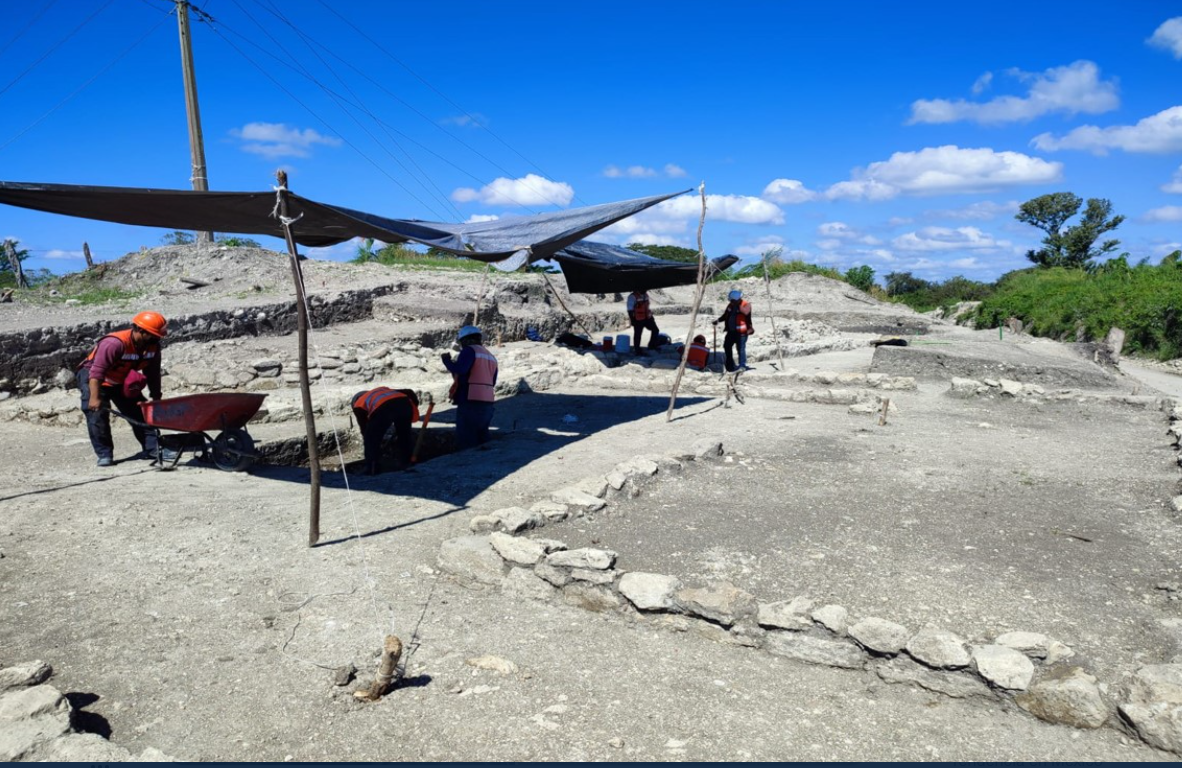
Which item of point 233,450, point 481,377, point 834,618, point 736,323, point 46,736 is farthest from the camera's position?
point 736,323

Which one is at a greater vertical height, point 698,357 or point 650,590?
point 698,357

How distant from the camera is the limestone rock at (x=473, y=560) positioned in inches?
168

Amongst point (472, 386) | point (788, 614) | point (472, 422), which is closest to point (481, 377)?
point (472, 386)

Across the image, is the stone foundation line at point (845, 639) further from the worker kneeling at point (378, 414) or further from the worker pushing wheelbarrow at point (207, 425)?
the worker pushing wheelbarrow at point (207, 425)

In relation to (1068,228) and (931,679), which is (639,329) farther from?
(1068,228)

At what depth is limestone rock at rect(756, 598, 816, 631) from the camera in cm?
355

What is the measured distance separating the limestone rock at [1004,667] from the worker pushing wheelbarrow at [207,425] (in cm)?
547

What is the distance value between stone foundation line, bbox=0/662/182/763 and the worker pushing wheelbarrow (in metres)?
3.67

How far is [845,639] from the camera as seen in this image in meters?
3.47

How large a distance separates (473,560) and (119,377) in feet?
13.2

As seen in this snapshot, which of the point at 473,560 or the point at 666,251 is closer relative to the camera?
the point at 473,560

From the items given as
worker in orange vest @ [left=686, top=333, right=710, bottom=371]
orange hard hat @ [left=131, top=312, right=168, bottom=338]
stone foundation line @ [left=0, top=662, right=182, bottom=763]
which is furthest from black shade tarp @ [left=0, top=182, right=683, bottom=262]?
worker in orange vest @ [left=686, top=333, right=710, bottom=371]

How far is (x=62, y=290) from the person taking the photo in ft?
50.4

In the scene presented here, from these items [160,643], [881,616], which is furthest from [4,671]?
[881,616]
